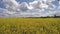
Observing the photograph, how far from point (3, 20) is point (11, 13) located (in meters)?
0.27

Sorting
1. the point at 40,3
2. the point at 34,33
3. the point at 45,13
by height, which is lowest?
the point at 34,33

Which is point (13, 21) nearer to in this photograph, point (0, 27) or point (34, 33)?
point (0, 27)

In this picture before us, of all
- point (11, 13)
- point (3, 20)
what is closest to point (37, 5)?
point (11, 13)

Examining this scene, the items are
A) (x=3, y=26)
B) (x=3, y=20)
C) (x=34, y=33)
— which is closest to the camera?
(x=34, y=33)

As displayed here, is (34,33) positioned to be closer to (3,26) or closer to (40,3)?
(3,26)

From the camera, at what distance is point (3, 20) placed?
157 inches

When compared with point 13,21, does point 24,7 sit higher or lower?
higher

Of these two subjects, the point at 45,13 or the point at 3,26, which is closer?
the point at 3,26

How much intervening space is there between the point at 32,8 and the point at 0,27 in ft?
3.38

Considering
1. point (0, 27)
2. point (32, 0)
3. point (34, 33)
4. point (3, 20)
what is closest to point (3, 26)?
point (0, 27)

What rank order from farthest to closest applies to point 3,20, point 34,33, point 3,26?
point 3,20 → point 3,26 → point 34,33

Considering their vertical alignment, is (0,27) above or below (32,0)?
below

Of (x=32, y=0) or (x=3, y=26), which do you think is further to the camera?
(x=32, y=0)

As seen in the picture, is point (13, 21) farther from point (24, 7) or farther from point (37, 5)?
point (37, 5)
